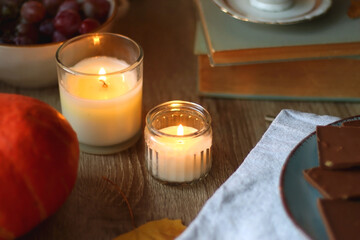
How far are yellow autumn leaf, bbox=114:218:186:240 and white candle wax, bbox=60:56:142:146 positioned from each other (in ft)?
0.51

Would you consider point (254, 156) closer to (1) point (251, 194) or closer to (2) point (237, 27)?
(1) point (251, 194)

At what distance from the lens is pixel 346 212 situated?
0.45 metres

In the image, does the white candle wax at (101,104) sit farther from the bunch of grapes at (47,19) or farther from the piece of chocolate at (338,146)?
the piece of chocolate at (338,146)

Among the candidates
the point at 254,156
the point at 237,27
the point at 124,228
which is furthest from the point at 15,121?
the point at 237,27

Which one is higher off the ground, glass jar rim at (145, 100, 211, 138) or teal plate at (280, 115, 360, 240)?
teal plate at (280, 115, 360, 240)

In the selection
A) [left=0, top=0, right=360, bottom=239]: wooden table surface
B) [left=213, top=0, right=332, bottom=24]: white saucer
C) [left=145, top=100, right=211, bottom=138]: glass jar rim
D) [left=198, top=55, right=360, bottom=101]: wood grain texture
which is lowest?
[left=0, top=0, right=360, bottom=239]: wooden table surface

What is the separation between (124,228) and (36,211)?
105 millimetres

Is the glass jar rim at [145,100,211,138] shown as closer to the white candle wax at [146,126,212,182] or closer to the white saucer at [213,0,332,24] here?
the white candle wax at [146,126,212,182]

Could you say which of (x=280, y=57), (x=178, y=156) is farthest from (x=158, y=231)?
(x=280, y=57)

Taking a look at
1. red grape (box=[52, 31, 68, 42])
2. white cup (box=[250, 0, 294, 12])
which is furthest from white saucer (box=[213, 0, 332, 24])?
red grape (box=[52, 31, 68, 42])

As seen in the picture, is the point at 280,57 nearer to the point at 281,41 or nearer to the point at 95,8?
the point at 281,41

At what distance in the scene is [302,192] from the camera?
499 millimetres

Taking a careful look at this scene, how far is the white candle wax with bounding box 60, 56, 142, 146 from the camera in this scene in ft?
2.14

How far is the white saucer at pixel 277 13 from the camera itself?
759mm
